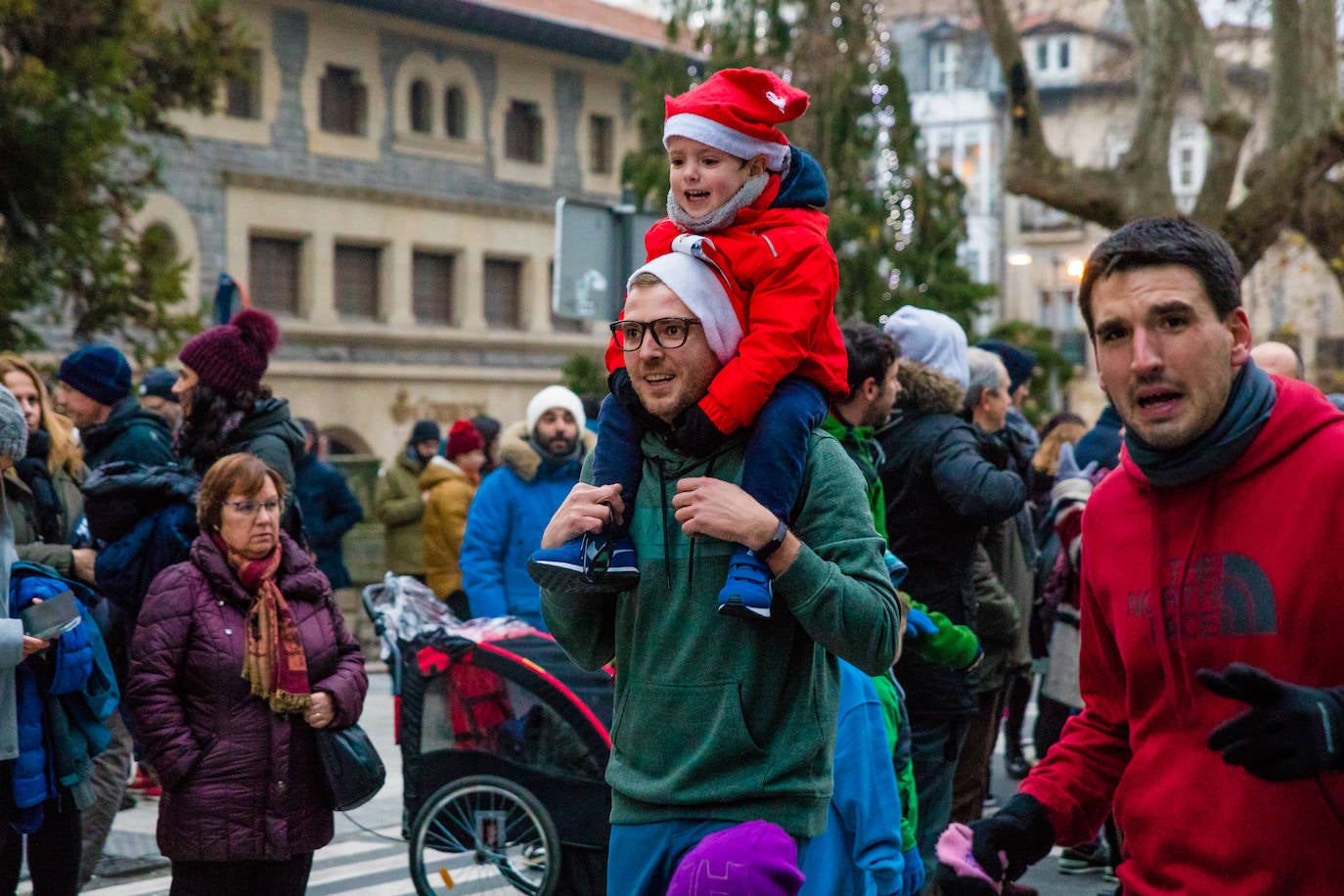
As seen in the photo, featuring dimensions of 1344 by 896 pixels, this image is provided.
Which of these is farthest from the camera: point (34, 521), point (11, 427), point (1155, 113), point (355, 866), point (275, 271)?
point (275, 271)

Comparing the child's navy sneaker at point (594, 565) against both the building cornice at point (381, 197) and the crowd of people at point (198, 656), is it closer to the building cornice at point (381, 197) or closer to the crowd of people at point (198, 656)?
the crowd of people at point (198, 656)

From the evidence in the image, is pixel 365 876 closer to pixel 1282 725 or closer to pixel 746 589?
pixel 746 589

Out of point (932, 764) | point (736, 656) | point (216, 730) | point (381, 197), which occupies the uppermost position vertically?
point (381, 197)

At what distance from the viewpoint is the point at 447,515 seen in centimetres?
1255

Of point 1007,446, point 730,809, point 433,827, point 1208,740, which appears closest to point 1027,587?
point 1007,446

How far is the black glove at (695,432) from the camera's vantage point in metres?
3.53

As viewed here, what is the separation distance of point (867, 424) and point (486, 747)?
2.01 meters

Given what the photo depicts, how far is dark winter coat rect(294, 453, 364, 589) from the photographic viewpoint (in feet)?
41.0

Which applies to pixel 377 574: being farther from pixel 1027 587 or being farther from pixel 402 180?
pixel 402 180

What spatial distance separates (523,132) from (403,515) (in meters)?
21.1

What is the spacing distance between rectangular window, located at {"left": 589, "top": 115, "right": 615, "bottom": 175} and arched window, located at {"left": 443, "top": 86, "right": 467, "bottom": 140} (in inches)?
126

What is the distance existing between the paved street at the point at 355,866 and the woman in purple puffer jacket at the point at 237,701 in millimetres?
1874

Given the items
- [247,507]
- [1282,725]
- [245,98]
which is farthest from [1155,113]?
[245,98]

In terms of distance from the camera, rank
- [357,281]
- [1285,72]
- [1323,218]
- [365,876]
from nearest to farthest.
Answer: [365,876] → [1285,72] → [1323,218] → [357,281]
